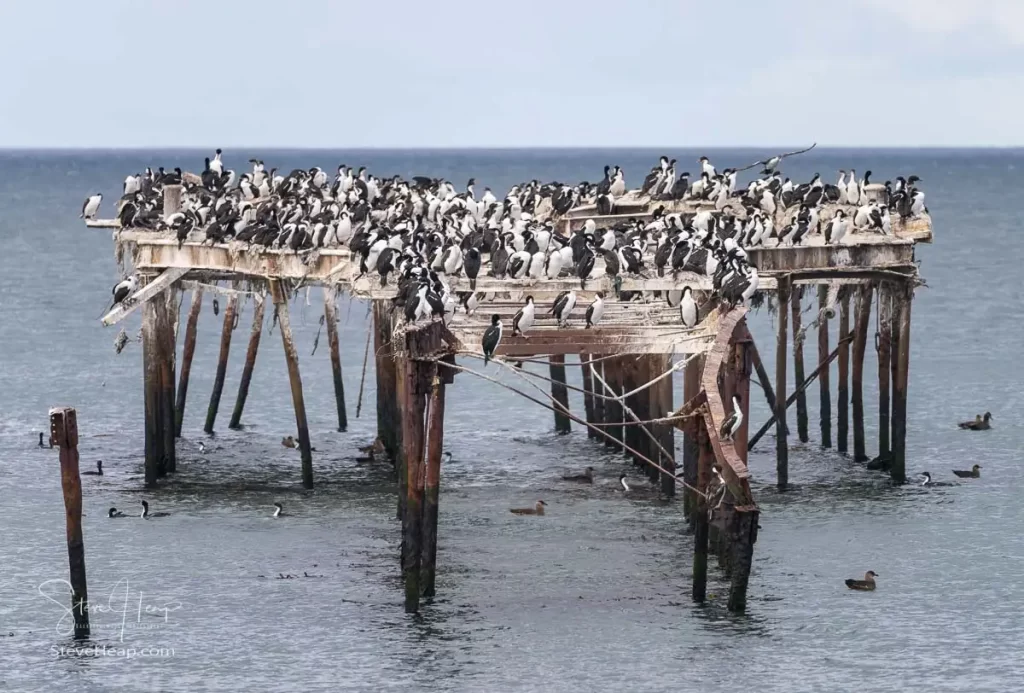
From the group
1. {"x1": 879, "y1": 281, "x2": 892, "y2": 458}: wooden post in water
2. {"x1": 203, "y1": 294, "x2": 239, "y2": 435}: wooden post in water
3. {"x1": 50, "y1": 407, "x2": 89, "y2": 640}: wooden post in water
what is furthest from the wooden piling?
{"x1": 203, "y1": 294, "x2": 239, "y2": 435}: wooden post in water

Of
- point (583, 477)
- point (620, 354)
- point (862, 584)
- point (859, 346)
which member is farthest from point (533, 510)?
point (859, 346)

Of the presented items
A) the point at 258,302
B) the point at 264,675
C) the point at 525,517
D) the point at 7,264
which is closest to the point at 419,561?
the point at 264,675

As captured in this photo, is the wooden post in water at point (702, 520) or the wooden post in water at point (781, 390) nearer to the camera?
the wooden post in water at point (702, 520)

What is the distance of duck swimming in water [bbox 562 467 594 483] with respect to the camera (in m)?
39.6

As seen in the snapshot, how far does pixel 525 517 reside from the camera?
36.2 metres

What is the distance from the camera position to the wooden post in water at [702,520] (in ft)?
92.5

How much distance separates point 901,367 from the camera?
37469 mm

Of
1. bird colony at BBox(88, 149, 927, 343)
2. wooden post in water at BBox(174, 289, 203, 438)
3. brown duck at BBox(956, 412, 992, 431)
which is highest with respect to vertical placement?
bird colony at BBox(88, 149, 927, 343)

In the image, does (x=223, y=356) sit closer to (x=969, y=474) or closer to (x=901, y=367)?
(x=901, y=367)

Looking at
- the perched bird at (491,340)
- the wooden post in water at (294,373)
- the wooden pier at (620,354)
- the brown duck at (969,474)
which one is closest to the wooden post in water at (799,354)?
the wooden pier at (620,354)

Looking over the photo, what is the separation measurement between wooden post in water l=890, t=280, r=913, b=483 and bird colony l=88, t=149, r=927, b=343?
1.52m

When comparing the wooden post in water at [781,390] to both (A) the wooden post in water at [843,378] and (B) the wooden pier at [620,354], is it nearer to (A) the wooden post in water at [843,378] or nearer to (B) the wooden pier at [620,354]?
(B) the wooden pier at [620,354]

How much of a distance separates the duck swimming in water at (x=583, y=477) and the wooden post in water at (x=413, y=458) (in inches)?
454

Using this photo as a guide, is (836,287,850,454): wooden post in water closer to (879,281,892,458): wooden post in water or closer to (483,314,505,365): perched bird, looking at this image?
(879,281,892,458): wooden post in water
